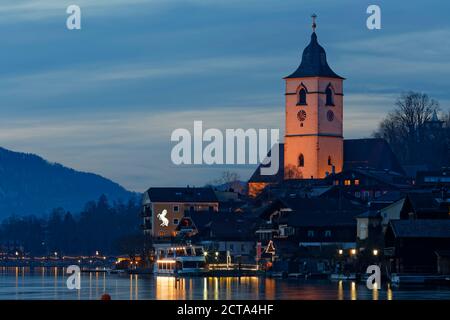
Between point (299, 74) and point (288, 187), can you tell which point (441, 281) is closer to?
point (288, 187)

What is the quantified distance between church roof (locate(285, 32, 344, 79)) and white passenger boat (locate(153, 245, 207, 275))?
35.9 meters

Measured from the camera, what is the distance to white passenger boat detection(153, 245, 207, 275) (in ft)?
401

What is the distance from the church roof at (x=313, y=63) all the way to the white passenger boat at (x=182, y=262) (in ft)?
118

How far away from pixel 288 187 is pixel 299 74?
17.4 m

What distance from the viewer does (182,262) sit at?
124m

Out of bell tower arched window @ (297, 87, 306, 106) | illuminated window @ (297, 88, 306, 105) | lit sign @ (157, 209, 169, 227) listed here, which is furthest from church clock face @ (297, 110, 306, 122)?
lit sign @ (157, 209, 169, 227)

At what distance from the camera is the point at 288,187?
14762 cm

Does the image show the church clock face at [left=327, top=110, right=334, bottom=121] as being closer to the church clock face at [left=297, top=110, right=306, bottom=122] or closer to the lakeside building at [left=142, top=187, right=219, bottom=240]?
the church clock face at [left=297, top=110, right=306, bottom=122]

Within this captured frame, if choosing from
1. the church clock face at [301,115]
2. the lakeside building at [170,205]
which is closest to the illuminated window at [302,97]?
the church clock face at [301,115]

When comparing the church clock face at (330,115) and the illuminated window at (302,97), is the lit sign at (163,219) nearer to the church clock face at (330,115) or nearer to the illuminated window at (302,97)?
the illuminated window at (302,97)

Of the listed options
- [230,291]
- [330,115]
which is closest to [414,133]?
[330,115]

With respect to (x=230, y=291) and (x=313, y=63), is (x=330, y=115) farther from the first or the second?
(x=230, y=291)

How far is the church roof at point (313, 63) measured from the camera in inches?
6299

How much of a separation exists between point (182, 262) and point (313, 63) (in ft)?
141
